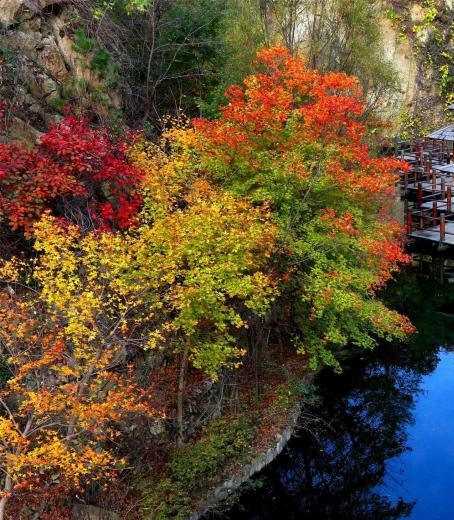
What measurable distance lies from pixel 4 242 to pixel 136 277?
4.35 metres

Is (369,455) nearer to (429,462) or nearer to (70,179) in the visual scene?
(429,462)

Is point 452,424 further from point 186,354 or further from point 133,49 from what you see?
point 133,49

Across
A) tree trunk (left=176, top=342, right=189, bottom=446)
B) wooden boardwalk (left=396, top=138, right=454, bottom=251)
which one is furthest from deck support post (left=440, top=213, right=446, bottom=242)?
tree trunk (left=176, top=342, right=189, bottom=446)

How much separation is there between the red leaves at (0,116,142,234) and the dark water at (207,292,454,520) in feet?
27.0

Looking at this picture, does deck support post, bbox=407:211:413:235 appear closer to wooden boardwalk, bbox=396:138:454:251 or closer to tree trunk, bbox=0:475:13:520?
wooden boardwalk, bbox=396:138:454:251

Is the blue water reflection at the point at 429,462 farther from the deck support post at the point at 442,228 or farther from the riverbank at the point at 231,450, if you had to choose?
the deck support post at the point at 442,228

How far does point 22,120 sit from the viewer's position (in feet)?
53.3

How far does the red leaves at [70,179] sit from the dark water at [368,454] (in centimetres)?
822

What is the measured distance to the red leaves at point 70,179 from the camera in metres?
13.6

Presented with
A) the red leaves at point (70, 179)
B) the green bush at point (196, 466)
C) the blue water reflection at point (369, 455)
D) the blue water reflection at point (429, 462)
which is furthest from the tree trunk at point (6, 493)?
the blue water reflection at point (429, 462)

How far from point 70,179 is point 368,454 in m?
11.6

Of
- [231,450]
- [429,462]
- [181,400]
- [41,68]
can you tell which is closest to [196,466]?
[231,450]

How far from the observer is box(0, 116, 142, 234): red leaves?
1364 centimetres

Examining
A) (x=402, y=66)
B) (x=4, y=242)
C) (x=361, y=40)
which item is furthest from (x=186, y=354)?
(x=402, y=66)
